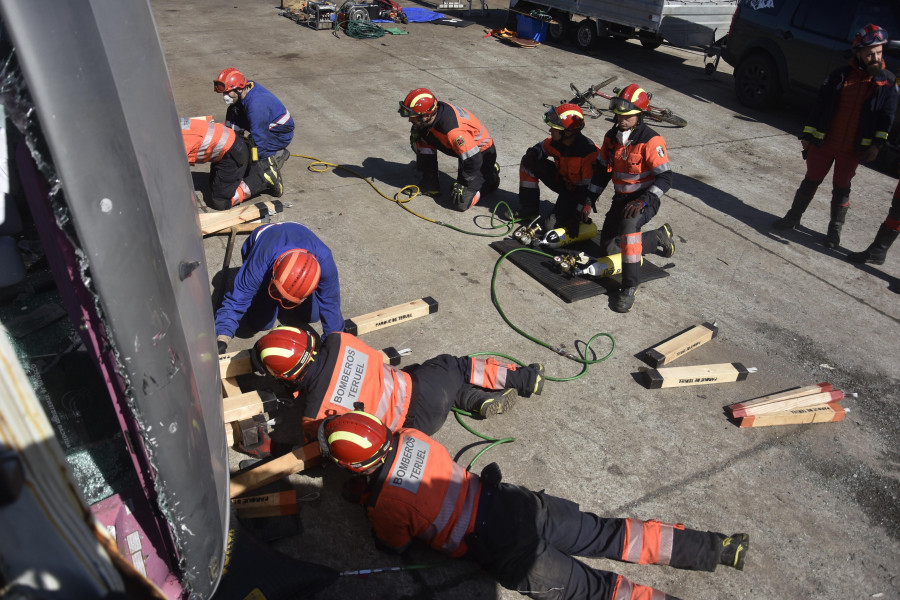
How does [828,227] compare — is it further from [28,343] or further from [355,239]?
[28,343]

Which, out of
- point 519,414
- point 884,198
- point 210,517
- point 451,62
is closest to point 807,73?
point 884,198

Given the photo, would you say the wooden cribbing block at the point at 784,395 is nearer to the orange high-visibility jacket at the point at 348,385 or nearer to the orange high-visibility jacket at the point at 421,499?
the orange high-visibility jacket at the point at 421,499

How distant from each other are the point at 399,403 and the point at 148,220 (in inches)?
96.0

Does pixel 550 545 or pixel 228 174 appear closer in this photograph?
pixel 550 545

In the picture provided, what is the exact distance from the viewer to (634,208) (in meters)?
5.33

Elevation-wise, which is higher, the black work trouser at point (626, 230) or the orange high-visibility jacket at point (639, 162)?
the orange high-visibility jacket at point (639, 162)

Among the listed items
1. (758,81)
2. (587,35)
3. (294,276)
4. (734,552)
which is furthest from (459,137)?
(587,35)

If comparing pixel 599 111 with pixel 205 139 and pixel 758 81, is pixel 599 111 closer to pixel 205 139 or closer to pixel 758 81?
pixel 758 81

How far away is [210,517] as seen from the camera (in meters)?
1.79

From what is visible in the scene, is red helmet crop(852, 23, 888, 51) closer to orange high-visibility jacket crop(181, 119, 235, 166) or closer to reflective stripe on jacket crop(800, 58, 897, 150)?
reflective stripe on jacket crop(800, 58, 897, 150)

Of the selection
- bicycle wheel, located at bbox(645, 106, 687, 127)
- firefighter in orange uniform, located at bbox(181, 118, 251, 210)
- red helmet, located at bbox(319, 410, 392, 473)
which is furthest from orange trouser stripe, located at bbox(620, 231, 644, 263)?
bicycle wheel, located at bbox(645, 106, 687, 127)

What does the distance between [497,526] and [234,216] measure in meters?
4.09

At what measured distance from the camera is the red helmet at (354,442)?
2967mm

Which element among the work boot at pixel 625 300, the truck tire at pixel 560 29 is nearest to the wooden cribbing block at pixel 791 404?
the work boot at pixel 625 300
